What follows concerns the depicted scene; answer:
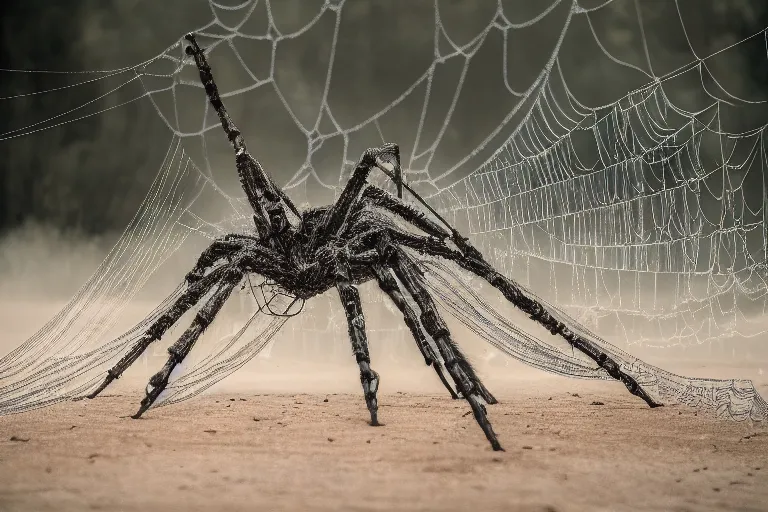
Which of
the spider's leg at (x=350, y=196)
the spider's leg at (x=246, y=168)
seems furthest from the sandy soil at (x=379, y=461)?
the spider's leg at (x=246, y=168)

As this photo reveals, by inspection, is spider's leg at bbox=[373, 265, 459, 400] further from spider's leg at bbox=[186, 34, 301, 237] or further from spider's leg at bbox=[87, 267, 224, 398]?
spider's leg at bbox=[87, 267, 224, 398]

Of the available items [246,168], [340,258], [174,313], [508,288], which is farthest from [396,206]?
[174,313]

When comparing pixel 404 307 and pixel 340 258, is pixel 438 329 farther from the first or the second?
pixel 340 258

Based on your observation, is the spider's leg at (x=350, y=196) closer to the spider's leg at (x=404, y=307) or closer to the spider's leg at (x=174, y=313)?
the spider's leg at (x=404, y=307)

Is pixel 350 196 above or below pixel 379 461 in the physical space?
above

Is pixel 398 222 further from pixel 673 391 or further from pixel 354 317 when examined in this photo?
pixel 673 391
